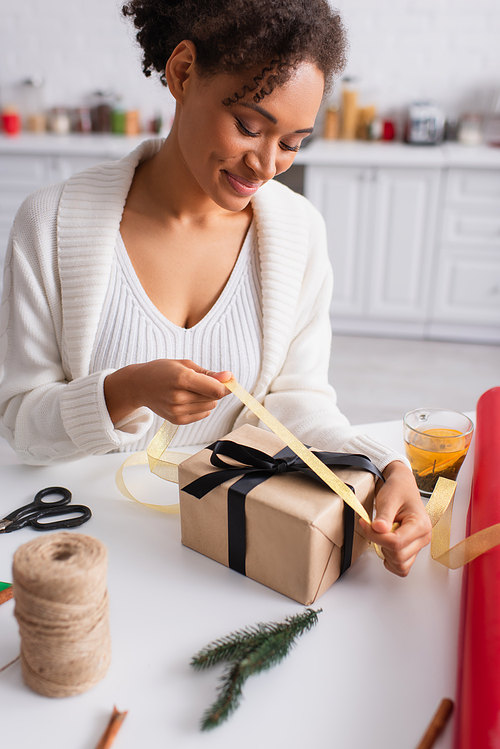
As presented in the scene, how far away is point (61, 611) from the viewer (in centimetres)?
57

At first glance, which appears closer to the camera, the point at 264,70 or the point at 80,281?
the point at 264,70

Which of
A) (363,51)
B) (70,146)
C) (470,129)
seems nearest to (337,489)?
(70,146)

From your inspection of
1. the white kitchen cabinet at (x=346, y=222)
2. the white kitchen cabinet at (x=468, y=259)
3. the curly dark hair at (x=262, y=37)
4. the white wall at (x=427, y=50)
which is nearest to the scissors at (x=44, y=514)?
the curly dark hair at (x=262, y=37)

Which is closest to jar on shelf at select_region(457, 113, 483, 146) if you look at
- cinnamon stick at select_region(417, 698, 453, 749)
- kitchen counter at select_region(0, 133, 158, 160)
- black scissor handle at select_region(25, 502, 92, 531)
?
kitchen counter at select_region(0, 133, 158, 160)

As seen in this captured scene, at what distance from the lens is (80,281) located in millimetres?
1083

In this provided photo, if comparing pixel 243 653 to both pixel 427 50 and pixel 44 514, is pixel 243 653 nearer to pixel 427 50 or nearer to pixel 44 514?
pixel 44 514

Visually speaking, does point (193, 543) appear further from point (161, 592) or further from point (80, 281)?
point (80, 281)

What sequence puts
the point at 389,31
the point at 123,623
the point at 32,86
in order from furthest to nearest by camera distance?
the point at 32,86, the point at 389,31, the point at 123,623

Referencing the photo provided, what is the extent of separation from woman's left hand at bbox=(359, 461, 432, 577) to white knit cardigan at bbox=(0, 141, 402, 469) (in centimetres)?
9

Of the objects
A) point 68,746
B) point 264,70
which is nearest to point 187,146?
point 264,70

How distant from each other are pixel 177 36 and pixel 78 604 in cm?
84

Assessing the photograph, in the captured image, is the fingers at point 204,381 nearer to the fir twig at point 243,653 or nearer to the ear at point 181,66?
the fir twig at point 243,653

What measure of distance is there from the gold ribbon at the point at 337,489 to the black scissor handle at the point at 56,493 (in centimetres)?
8

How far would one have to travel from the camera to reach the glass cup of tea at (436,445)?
940 mm
